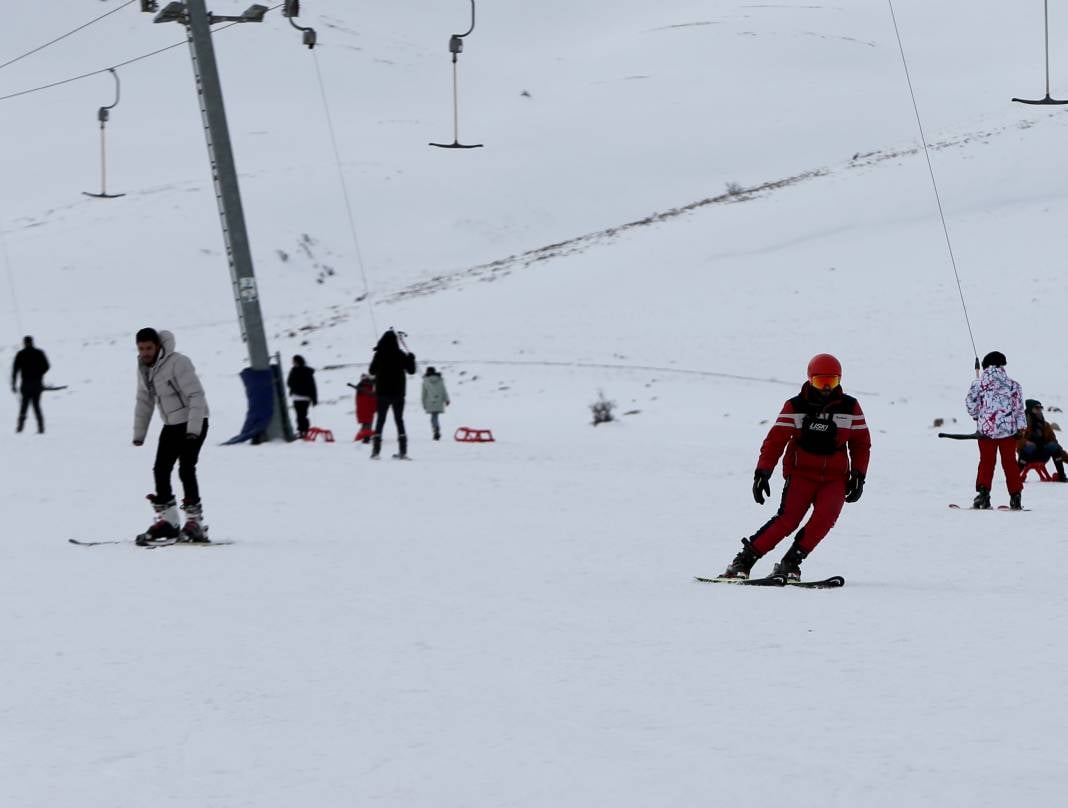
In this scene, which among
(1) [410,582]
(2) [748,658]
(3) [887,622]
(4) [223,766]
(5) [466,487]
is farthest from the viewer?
(5) [466,487]

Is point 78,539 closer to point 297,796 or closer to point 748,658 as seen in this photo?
point 748,658

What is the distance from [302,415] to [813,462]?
1633 centimetres

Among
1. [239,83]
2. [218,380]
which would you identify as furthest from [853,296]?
[239,83]

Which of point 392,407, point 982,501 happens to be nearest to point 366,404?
point 392,407

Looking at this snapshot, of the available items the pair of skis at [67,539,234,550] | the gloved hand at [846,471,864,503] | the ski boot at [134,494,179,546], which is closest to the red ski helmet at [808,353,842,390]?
the gloved hand at [846,471,864,503]

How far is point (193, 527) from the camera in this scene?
1076cm

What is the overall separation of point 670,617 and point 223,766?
10.8ft

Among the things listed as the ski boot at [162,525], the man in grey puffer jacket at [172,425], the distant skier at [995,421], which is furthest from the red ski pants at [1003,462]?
the ski boot at [162,525]

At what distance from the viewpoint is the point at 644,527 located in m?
12.3

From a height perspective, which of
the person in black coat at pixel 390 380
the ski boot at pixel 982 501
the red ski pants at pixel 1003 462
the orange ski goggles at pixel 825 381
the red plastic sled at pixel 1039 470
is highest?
the person in black coat at pixel 390 380

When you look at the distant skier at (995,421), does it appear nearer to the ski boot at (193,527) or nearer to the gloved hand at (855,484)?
the gloved hand at (855,484)

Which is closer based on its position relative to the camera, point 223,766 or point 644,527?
point 223,766

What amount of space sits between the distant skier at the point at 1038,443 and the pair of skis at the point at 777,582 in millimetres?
8555

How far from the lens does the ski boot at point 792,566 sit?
→ 29.3 feet
